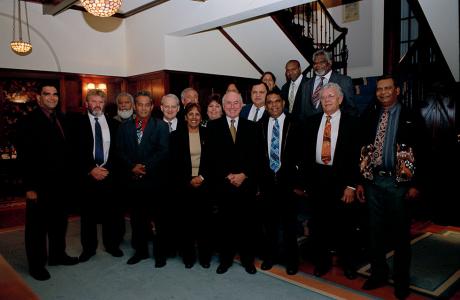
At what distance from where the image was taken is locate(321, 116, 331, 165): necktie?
10.1 feet

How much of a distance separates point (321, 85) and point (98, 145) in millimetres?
2457

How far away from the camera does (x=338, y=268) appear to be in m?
3.43

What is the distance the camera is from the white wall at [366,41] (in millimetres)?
9258

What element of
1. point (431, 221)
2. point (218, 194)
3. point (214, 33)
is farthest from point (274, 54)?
point (218, 194)

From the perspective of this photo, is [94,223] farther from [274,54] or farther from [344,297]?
[274,54]

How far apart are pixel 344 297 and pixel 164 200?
74.1 inches

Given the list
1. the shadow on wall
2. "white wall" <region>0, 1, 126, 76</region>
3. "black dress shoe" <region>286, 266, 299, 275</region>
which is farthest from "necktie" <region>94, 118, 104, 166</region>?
the shadow on wall

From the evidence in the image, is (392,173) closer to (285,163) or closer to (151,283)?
(285,163)

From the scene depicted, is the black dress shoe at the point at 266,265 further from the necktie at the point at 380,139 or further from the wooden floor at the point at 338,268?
the necktie at the point at 380,139

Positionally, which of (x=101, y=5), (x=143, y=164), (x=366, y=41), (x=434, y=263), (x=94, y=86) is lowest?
(x=434, y=263)

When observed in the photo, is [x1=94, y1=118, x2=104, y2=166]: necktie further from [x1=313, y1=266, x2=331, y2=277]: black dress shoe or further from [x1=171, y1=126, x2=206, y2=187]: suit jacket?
[x1=313, y1=266, x2=331, y2=277]: black dress shoe

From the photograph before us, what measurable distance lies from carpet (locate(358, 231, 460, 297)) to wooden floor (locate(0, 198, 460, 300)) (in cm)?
13

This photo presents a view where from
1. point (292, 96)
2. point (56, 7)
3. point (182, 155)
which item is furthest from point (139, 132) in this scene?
point (56, 7)

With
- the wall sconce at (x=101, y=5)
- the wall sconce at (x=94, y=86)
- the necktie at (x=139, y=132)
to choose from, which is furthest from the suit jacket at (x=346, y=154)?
the wall sconce at (x=94, y=86)
